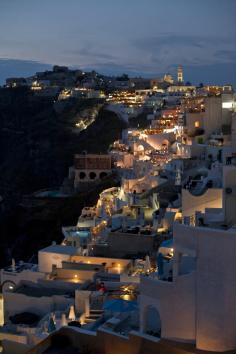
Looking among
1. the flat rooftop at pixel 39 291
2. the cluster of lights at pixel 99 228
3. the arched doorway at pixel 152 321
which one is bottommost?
the flat rooftop at pixel 39 291

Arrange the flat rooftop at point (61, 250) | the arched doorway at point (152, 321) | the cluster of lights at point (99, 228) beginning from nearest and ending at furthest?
the arched doorway at point (152, 321), the flat rooftop at point (61, 250), the cluster of lights at point (99, 228)

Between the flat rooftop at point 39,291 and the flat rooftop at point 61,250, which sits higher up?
the flat rooftop at point 61,250

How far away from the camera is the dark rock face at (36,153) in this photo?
96.8ft

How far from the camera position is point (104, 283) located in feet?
41.6

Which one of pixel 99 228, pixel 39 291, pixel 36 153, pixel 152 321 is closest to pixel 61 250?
pixel 39 291

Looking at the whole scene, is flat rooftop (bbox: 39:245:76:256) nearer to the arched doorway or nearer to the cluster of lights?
the cluster of lights

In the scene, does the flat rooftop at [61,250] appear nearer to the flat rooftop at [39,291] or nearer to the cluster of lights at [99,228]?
the flat rooftop at [39,291]

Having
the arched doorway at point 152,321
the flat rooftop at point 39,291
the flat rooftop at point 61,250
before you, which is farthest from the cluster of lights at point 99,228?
the arched doorway at point 152,321

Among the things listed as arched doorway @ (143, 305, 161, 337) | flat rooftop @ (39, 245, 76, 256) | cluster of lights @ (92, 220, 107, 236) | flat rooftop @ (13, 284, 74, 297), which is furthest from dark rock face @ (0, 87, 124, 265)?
arched doorway @ (143, 305, 161, 337)

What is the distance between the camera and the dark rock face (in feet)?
96.8

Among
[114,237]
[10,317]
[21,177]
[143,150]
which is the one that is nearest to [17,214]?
[143,150]

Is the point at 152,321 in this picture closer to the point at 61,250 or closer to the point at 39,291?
Result: the point at 39,291

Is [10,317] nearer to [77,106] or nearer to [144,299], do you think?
[144,299]

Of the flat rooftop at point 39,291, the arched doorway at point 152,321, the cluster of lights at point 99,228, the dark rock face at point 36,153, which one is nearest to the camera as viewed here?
the arched doorway at point 152,321
